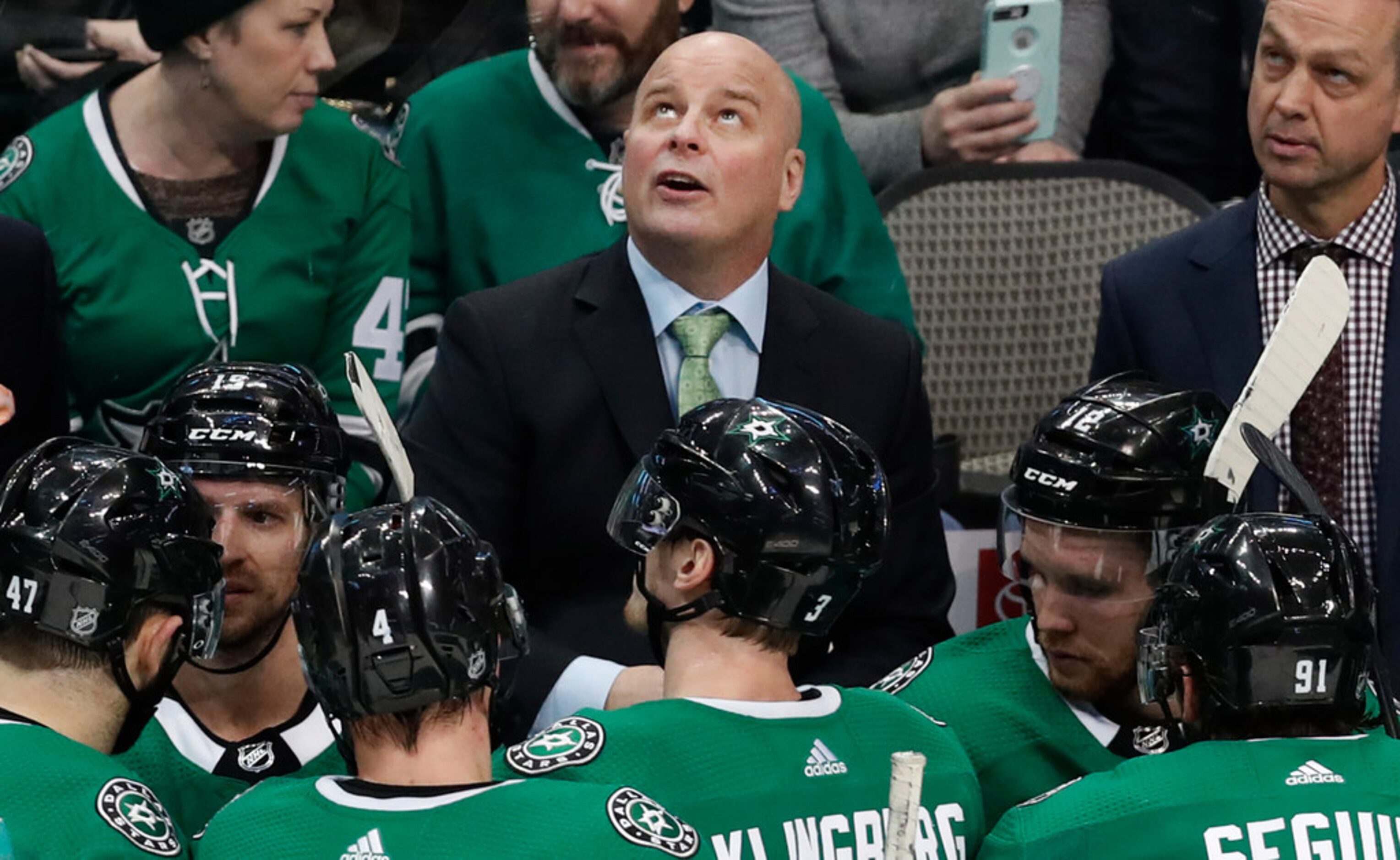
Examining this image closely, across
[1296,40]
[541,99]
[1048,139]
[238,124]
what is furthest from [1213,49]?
[238,124]

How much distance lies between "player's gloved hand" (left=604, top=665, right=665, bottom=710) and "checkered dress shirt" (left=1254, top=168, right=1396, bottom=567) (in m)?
1.35

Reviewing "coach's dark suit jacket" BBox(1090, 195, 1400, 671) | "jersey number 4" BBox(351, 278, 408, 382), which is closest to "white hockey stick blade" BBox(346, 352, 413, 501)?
"jersey number 4" BBox(351, 278, 408, 382)

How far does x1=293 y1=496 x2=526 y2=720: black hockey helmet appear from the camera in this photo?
271cm

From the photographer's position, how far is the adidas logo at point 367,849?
2561 millimetres

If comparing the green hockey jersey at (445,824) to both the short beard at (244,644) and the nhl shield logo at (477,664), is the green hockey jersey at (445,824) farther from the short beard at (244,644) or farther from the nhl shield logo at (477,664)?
the short beard at (244,644)

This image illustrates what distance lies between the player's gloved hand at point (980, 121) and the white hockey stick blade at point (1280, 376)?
1.91 m

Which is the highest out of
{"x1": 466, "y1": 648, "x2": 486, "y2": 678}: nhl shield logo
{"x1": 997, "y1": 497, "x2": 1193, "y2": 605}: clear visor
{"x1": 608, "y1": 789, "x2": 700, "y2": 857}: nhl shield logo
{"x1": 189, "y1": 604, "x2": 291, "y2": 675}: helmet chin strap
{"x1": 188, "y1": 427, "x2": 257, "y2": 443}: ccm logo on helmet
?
{"x1": 466, "y1": 648, "x2": 486, "y2": 678}: nhl shield logo

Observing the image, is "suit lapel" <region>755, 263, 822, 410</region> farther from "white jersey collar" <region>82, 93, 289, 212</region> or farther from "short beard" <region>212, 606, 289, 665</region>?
"white jersey collar" <region>82, 93, 289, 212</region>

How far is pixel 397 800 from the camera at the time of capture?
2639 mm

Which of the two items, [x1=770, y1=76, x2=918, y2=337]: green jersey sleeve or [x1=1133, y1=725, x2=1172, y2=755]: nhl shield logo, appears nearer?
[x1=1133, y1=725, x2=1172, y2=755]: nhl shield logo

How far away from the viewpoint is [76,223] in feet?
14.9

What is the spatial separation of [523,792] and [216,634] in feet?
2.31

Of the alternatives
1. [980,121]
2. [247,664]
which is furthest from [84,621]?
[980,121]

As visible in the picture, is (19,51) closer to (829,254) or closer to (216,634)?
(829,254)
